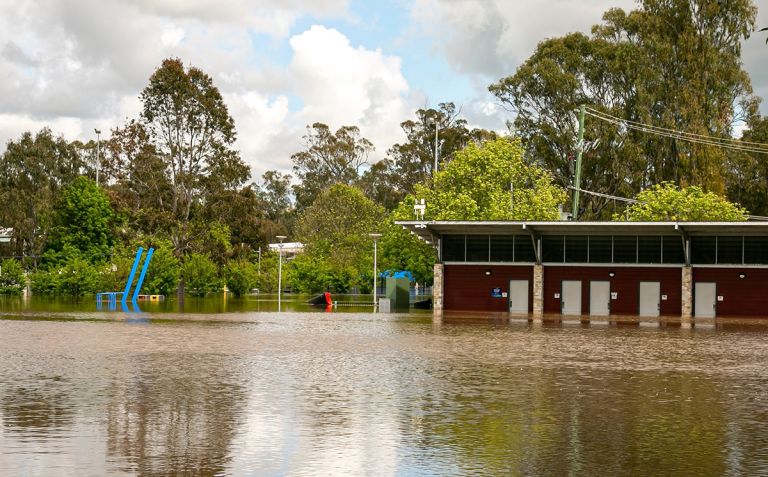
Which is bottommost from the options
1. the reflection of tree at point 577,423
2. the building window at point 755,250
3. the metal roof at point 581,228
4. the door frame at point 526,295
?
the reflection of tree at point 577,423

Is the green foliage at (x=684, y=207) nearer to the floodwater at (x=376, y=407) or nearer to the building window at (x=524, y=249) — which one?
the building window at (x=524, y=249)

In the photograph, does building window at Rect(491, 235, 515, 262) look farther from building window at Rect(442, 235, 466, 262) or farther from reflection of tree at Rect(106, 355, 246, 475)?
reflection of tree at Rect(106, 355, 246, 475)

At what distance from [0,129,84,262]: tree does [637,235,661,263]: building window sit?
63.1m

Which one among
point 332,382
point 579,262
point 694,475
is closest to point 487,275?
point 579,262

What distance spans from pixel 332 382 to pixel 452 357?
6.13 metres

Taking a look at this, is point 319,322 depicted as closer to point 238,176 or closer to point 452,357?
point 452,357

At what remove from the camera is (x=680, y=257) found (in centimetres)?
5428

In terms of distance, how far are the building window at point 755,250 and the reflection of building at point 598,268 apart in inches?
2.0

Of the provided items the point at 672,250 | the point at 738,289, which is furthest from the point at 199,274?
the point at 738,289

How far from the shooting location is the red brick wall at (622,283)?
5431 centimetres

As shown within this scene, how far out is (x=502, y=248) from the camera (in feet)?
184

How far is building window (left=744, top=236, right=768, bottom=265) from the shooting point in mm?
53031

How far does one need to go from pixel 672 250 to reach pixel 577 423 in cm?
4308

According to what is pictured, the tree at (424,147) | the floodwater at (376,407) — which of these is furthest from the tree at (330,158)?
the floodwater at (376,407)
